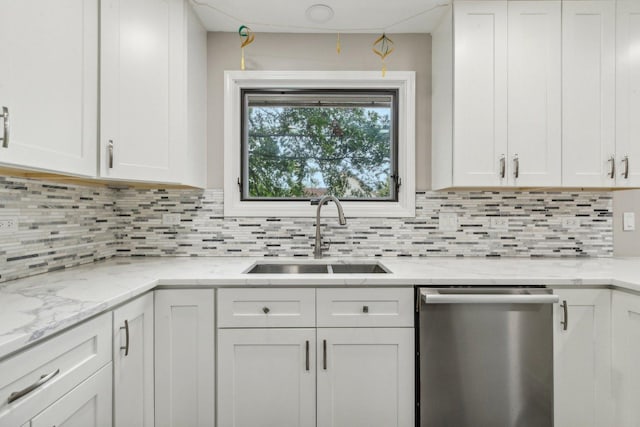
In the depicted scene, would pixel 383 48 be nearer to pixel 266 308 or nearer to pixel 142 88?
pixel 142 88

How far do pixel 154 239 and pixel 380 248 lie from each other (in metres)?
1.45

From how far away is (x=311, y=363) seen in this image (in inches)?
58.2

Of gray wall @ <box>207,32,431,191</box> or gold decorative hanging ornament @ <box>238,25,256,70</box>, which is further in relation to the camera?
gray wall @ <box>207,32,431,191</box>

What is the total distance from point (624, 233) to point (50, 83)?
310cm

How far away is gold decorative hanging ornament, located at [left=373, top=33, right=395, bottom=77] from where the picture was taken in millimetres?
2105

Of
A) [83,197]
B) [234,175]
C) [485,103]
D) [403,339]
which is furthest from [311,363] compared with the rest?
[485,103]

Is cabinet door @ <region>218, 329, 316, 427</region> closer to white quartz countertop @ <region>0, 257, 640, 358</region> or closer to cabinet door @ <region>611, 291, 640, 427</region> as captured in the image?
white quartz countertop @ <region>0, 257, 640, 358</region>

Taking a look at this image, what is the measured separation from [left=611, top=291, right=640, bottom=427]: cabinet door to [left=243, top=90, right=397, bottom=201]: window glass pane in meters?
1.28

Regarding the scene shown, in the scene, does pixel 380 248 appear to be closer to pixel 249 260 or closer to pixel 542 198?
pixel 249 260

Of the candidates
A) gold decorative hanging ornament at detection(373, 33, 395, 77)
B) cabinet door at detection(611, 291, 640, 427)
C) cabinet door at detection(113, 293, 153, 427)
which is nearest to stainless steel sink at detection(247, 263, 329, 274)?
cabinet door at detection(113, 293, 153, 427)

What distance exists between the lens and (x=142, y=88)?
160 centimetres

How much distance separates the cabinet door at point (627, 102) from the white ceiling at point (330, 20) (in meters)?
0.98

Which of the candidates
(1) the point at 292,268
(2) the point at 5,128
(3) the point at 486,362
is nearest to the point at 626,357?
(3) the point at 486,362

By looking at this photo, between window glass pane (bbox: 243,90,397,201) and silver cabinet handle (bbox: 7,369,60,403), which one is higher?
window glass pane (bbox: 243,90,397,201)
